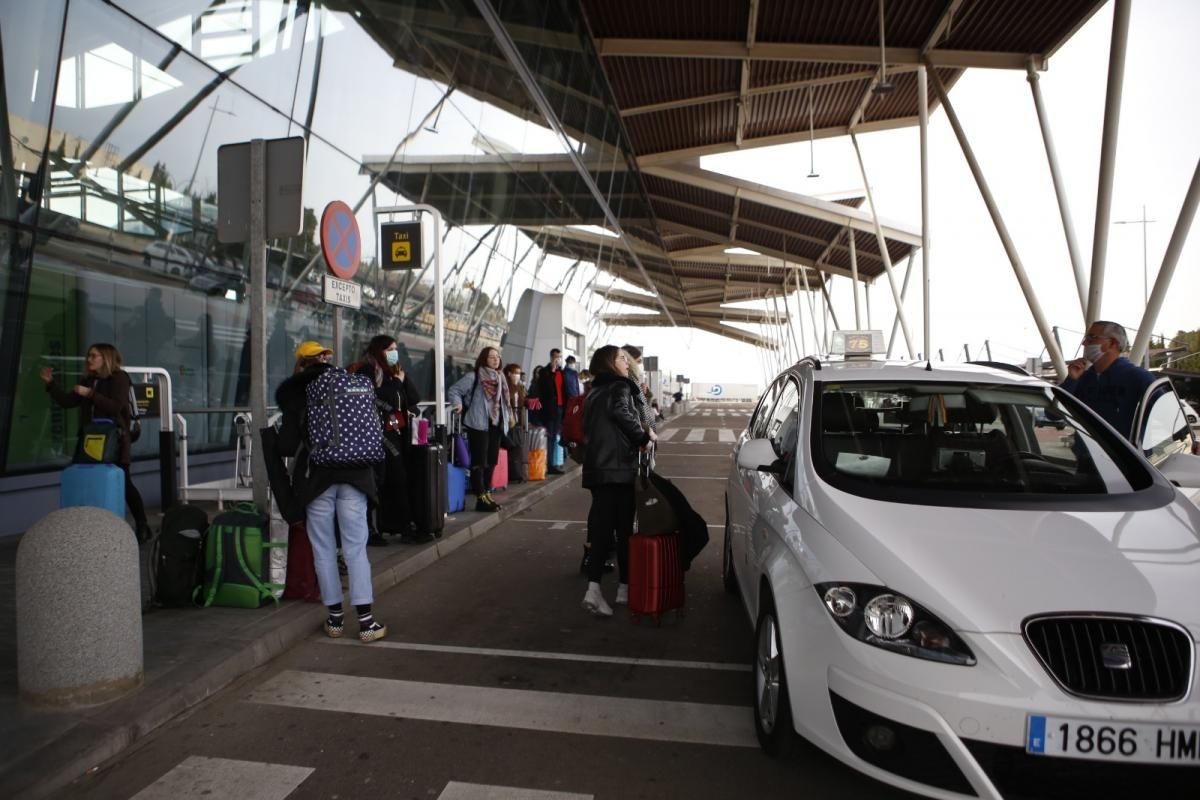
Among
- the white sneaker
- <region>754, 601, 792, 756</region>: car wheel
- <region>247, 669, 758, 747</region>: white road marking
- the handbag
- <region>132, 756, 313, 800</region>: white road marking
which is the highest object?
the handbag

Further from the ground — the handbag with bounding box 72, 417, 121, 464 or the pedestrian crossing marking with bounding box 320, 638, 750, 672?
the handbag with bounding box 72, 417, 121, 464

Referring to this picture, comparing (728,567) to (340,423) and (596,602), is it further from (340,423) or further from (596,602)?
(340,423)

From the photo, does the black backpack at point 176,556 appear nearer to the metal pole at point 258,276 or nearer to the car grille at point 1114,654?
the metal pole at point 258,276

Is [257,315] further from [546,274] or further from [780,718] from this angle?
[546,274]

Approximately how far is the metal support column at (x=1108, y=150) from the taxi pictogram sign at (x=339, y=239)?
13784 millimetres

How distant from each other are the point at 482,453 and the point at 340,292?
10.9 feet

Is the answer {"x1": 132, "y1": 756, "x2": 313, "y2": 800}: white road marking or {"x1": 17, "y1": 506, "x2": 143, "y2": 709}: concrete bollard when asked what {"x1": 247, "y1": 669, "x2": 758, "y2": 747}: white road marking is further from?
{"x1": 17, "y1": 506, "x2": 143, "y2": 709}: concrete bollard

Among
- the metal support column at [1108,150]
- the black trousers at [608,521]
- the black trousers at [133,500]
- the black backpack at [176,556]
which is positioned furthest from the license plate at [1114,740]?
the metal support column at [1108,150]

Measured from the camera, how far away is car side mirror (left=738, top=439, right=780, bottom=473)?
3838 mm

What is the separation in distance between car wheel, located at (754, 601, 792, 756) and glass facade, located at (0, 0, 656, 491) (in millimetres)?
5061

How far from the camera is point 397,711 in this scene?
3.82m

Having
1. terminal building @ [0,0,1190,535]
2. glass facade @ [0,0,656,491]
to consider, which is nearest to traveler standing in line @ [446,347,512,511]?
terminal building @ [0,0,1190,535]

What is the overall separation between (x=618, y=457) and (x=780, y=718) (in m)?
2.47

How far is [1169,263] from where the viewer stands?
13.2m
